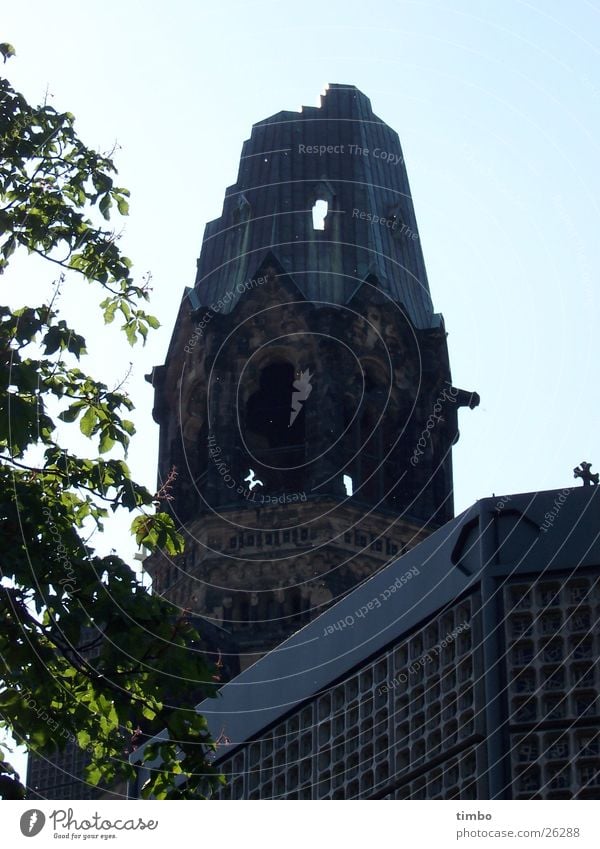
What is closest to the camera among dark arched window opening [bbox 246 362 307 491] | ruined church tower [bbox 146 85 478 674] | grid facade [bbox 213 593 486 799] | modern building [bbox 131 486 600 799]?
modern building [bbox 131 486 600 799]

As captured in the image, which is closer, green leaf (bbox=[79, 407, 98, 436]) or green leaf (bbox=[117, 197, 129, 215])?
green leaf (bbox=[79, 407, 98, 436])

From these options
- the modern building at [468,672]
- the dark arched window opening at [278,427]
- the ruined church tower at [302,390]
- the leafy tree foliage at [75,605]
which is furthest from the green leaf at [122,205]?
the dark arched window opening at [278,427]

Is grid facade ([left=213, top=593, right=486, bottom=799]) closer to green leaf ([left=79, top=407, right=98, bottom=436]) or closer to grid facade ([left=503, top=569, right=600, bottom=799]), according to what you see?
grid facade ([left=503, top=569, right=600, bottom=799])

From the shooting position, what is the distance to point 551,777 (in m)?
17.0

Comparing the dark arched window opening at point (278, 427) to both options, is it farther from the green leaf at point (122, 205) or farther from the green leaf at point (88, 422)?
the green leaf at point (88, 422)

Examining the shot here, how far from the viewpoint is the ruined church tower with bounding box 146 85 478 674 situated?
1469 inches

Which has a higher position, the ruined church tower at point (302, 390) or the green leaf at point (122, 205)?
the ruined church tower at point (302, 390)

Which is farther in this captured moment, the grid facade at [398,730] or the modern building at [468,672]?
the grid facade at [398,730]

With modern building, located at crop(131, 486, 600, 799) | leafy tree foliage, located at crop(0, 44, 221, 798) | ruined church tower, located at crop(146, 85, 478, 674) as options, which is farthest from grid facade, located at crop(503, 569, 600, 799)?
ruined church tower, located at crop(146, 85, 478, 674)

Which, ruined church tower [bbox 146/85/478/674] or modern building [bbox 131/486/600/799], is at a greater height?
ruined church tower [bbox 146/85/478/674]

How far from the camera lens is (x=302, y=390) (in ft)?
129

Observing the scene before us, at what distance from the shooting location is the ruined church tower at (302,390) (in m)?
37.3

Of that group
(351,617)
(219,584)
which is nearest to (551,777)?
(351,617)
